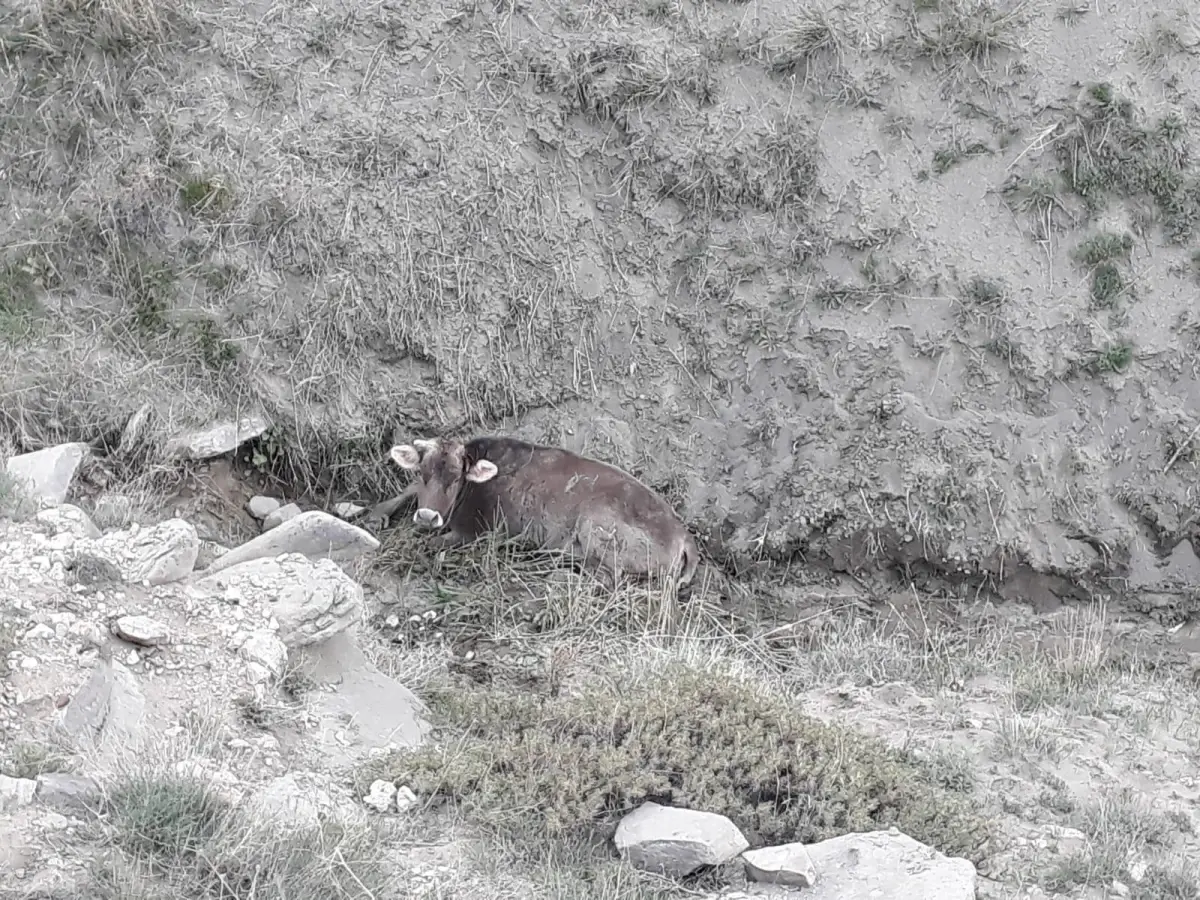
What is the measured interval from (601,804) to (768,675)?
108 inches

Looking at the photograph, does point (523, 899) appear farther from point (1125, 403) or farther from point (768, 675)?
point (1125, 403)

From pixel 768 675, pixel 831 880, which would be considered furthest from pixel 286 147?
pixel 831 880

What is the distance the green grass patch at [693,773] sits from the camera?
498cm

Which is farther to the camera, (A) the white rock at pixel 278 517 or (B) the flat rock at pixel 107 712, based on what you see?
(A) the white rock at pixel 278 517

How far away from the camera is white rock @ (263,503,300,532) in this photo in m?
8.59

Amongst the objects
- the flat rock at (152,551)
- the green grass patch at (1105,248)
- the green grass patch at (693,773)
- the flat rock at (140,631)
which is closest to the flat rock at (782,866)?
the green grass patch at (693,773)

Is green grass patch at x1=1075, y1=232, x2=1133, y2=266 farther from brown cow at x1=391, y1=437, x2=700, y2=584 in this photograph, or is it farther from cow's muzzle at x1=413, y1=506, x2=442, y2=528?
cow's muzzle at x1=413, y1=506, x2=442, y2=528

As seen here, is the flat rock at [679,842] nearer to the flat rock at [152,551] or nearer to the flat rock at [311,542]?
the flat rock at [152,551]

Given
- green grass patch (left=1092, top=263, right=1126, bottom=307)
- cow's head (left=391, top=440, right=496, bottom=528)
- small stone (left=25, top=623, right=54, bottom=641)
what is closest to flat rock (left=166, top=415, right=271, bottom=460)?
cow's head (left=391, top=440, right=496, bottom=528)

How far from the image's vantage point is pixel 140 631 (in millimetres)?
5609

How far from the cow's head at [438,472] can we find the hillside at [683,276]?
0.32 m

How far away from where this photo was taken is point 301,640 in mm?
6227

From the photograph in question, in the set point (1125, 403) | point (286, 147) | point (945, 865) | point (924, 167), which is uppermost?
point (924, 167)

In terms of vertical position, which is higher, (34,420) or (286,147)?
(286,147)
